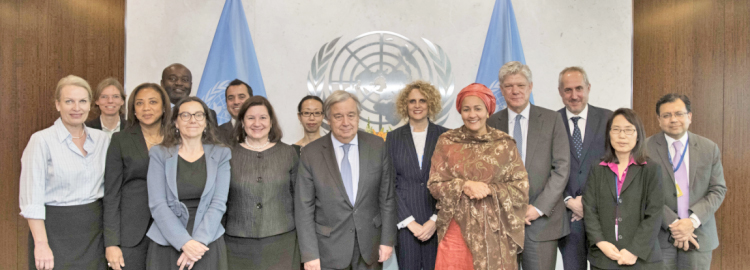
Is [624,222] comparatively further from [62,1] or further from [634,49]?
[62,1]

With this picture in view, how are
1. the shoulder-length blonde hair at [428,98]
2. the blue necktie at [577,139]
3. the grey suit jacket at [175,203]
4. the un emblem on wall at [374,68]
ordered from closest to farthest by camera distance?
1. the grey suit jacket at [175,203]
2. the blue necktie at [577,139]
3. the shoulder-length blonde hair at [428,98]
4. the un emblem on wall at [374,68]

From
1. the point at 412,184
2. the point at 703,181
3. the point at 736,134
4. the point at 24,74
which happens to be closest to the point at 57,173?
the point at 24,74

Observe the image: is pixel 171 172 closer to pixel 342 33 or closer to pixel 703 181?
pixel 342 33

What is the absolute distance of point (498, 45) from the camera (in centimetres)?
468

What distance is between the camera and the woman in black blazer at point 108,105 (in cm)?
301

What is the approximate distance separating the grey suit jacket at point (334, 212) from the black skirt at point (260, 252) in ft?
0.42

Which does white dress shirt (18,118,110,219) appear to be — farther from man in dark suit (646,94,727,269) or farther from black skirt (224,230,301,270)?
man in dark suit (646,94,727,269)

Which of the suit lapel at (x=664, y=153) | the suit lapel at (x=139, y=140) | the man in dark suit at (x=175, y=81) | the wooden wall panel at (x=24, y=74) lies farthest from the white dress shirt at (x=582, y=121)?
the wooden wall panel at (x=24, y=74)

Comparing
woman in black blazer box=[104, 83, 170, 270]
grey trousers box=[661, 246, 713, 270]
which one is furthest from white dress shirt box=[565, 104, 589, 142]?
woman in black blazer box=[104, 83, 170, 270]

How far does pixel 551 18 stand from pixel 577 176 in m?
2.52

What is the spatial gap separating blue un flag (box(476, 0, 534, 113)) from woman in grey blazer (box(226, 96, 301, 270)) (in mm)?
2772

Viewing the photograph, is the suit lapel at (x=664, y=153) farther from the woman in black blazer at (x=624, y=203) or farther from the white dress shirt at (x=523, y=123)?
the white dress shirt at (x=523, y=123)

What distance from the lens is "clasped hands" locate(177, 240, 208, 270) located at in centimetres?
233

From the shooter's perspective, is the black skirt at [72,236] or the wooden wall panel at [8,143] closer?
the black skirt at [72,236]
